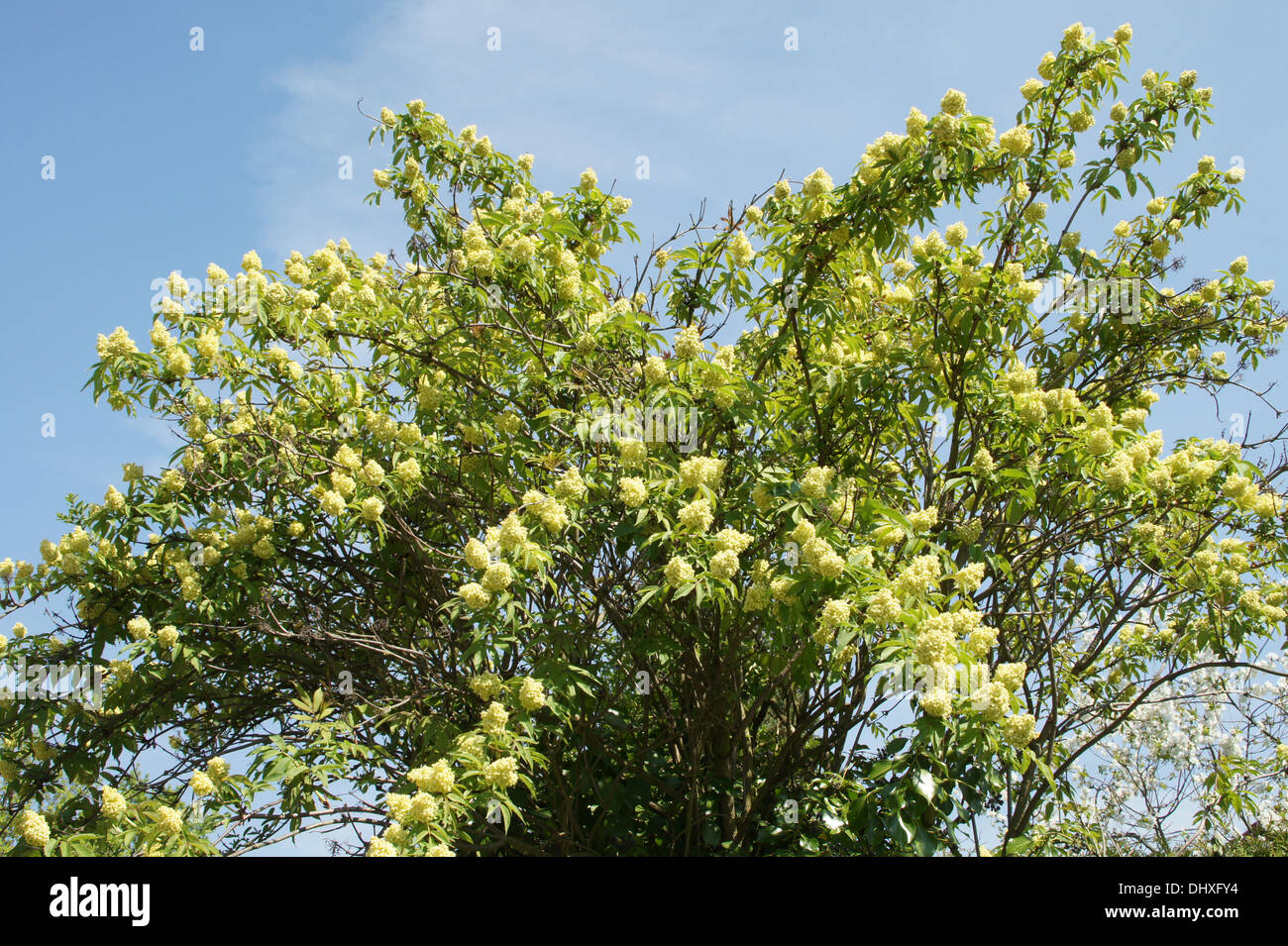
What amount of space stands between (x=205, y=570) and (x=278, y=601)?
1.56 ft

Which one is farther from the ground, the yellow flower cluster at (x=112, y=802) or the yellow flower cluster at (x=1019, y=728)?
the yellow flower cluster at (x=1019, y=728)

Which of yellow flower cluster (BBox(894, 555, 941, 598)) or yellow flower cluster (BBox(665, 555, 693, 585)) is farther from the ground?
yellow flower cluster (BBox(665, 555, 693, 585))

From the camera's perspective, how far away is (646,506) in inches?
177

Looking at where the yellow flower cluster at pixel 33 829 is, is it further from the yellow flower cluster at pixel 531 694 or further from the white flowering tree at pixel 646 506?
the yellow flower cluster at pixel 531 694

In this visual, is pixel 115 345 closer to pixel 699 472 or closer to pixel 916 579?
pixel 699 472

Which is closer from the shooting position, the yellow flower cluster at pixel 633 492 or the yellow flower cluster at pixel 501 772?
the yellow flower cluster at pixel 501 772

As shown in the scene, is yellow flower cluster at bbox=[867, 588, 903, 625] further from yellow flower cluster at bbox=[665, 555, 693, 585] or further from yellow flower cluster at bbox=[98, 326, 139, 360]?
yellow flower cluster at bbox=[98, 326, 139, 360]

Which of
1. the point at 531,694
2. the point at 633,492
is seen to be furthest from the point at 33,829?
the point at 633,492

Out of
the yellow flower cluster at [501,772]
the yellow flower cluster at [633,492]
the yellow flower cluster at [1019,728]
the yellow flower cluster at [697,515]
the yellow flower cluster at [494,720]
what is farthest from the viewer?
the yellow flower cluster at [633,492]

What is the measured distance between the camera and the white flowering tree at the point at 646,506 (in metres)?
4.64

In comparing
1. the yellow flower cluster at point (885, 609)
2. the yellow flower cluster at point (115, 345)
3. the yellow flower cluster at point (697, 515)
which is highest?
the yellow flower cluster at point (115, 345)

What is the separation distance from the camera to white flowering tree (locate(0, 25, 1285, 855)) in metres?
4.64

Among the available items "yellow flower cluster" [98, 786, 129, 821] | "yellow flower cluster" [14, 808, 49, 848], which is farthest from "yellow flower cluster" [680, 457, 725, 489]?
"yellow flower cluster" [14, 808, 49, 848]

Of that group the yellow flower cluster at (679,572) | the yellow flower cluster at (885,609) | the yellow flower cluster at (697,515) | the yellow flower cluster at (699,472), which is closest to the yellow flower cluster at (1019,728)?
the yellow flower cluster at (885,609)
